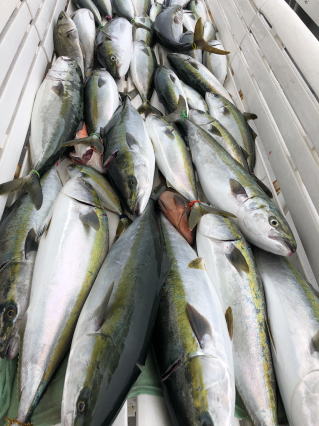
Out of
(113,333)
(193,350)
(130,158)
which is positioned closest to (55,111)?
(130,158)

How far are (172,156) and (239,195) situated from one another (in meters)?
0.41

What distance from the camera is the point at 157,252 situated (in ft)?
3.98

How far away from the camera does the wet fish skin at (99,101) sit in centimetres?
181

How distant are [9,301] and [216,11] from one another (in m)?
3.03

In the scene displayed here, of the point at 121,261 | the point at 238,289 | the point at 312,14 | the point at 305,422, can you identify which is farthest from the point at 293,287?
the point at 312,14

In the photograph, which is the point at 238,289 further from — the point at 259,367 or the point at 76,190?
the point at 76,190

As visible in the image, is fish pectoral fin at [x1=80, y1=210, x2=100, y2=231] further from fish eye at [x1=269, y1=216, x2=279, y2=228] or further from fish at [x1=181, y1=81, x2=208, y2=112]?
fish at [x1=181, y1=81, x2=208, y2=112]

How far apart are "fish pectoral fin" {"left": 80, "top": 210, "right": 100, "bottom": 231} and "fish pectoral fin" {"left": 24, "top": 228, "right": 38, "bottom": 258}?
0.60 ft

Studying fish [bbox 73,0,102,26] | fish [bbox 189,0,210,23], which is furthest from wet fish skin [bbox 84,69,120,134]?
fish [bbox 189,0,210,23]

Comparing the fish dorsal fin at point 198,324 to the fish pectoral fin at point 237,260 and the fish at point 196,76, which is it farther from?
the fish at point 196,76

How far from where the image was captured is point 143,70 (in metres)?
2.27

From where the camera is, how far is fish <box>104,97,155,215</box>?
141 centimetres

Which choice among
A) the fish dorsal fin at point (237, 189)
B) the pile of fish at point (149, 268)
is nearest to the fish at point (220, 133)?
the pile of fish at point (149, 268)

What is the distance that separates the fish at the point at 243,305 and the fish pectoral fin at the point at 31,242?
0.61 m
